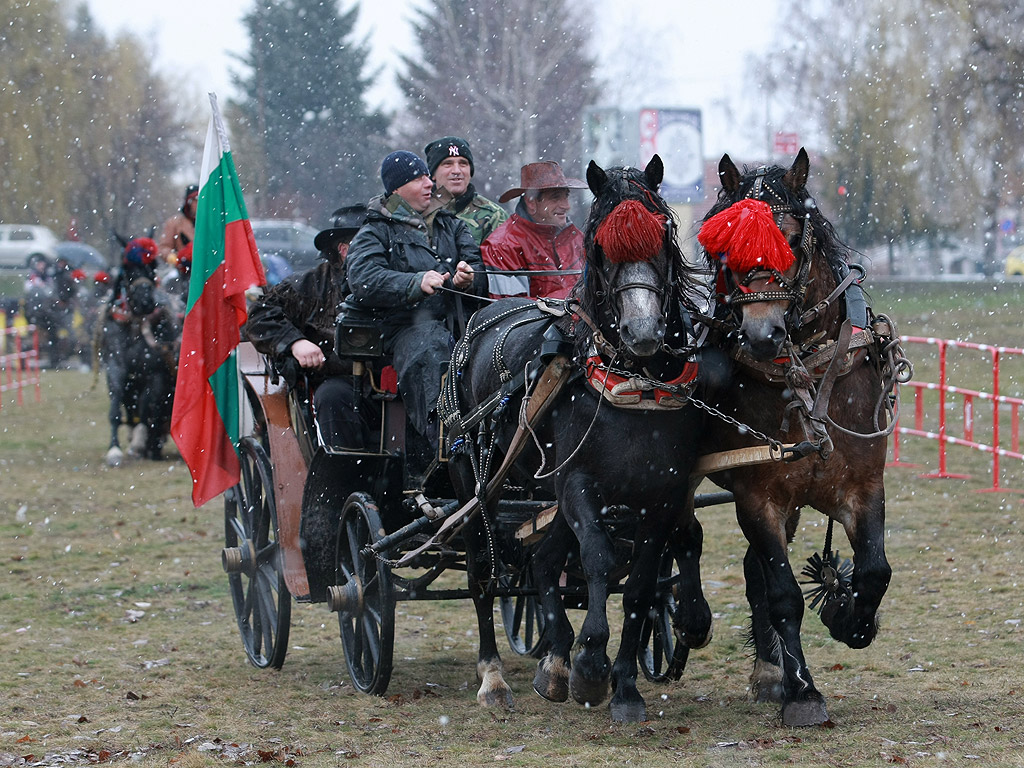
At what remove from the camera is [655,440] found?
525 cm

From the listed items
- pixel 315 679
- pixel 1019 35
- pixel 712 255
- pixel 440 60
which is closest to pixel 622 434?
pixel 712 255

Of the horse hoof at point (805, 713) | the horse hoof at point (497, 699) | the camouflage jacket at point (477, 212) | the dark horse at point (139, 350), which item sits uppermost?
the camouflage jacket at point (477, 212)

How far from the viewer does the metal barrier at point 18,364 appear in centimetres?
2275

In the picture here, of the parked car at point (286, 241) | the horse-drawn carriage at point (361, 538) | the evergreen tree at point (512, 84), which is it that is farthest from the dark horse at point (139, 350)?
the evergreen tree at point (512, 84)

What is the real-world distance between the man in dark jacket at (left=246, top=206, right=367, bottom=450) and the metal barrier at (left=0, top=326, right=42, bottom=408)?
1530 cm

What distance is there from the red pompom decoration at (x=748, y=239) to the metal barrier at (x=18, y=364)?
718 inches

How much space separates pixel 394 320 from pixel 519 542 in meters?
1.18

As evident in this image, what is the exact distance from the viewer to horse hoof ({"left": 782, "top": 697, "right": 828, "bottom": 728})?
5.24 m

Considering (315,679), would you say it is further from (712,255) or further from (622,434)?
(712,255)

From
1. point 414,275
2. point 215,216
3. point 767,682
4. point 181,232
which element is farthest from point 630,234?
point 181,232

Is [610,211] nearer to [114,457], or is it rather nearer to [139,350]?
[139,350]

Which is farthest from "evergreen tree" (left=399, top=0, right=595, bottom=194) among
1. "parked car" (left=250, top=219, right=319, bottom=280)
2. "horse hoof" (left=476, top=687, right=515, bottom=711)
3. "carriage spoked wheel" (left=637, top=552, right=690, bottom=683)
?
"horse hoof" (left=476, top=687, right=515, bottom=711)

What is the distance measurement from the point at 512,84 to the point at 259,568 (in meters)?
26.0

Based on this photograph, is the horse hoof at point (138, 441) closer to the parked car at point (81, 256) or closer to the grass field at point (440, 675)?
the grass field at point (440, 675)
